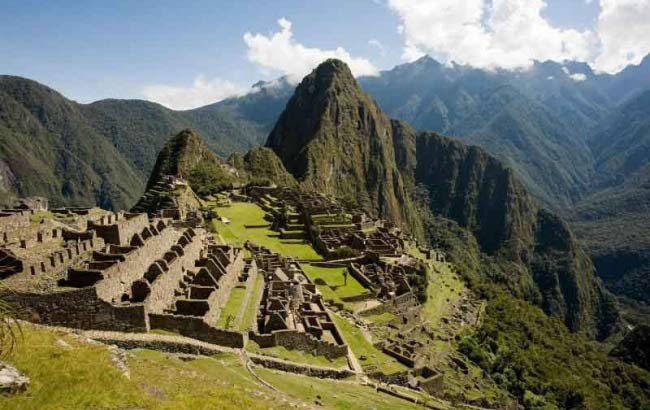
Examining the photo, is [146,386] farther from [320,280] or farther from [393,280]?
[393,280]

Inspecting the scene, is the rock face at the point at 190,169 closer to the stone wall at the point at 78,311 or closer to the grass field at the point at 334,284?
the grass field at the point at 334,284

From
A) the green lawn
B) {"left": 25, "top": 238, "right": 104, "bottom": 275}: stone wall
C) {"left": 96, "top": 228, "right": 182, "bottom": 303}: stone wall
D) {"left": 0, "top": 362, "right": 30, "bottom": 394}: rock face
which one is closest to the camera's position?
{"left": 0, "top": 362, "right": 30, "bottom": 394}: rock face

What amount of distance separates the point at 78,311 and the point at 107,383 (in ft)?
25.7

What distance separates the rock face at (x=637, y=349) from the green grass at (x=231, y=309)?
358 ft

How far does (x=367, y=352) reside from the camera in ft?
129

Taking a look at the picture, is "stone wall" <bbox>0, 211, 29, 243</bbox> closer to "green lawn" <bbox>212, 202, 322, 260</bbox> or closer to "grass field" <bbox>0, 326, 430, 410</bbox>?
"grass field" <bbox>0, 326, 430, 410</bbox>

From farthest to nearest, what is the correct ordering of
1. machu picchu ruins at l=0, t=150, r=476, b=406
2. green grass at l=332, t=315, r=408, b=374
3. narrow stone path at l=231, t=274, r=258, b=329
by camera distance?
green grass at l=332, t=315, r=408, b=374 < narrow stone path at l=231, t=274, r=258, b=329 < machu picchu ruins at l=0, t=150, r=476, b=406

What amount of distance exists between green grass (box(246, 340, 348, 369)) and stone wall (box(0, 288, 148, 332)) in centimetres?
691

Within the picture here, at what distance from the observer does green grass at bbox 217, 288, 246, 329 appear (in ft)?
91.1

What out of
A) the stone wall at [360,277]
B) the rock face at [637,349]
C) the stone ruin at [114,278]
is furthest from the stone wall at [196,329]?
the rock face at [637,349]

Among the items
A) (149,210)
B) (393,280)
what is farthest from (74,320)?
(149,210)

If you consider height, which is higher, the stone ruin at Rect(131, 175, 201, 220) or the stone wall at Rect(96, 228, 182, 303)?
the stone ruin at Rect(131, 175, 201, 220)

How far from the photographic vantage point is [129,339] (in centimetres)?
2180

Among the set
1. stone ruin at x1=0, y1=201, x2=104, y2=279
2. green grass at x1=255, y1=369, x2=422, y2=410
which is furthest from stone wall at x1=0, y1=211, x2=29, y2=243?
green grass at x1=255, y1=369, x2=422, y2=410
